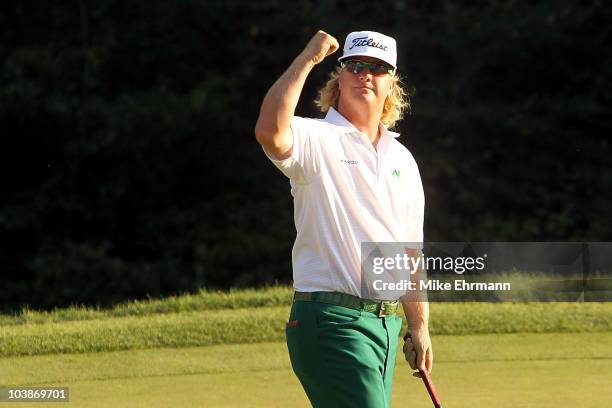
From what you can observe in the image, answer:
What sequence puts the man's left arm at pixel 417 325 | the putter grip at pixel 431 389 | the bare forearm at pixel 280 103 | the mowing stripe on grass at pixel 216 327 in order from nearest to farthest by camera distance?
the bare forearm at pixel 280 103 < the putter grip at pixel 431 389 < the man's left arm at pixel 417 325 < the mowing stripe on grass at pixel 216 327

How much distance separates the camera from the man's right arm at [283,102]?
4.18 metres

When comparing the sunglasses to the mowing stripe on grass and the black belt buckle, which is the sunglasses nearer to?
the black belt buckle

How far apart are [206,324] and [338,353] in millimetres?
4246

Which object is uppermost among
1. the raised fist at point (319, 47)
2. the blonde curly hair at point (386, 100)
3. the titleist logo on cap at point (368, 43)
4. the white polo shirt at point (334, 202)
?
the titleist logo on cap at point (368, 43)

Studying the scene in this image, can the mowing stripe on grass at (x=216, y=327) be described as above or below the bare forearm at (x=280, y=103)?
below

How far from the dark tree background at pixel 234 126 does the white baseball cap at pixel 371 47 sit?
54.5 feet

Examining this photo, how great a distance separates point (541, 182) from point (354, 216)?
→ 18.7 metres

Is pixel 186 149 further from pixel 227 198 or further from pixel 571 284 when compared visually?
pixel 571 284

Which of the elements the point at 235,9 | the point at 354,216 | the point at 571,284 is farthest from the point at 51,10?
the point at 354,216

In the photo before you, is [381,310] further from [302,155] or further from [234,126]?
→ [234,126]

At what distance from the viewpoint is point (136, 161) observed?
2284 centimetres

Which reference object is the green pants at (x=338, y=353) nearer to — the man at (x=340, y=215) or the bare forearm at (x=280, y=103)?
the man at (x=340, y=215)

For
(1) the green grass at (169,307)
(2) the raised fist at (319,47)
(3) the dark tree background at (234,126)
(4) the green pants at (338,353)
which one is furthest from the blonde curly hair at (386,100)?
(3) the dark tree background at (234,126)

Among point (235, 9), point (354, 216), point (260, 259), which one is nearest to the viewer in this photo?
point (354, 216)
